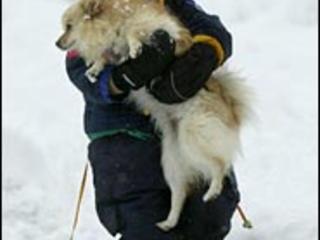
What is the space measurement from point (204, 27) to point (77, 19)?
17.0 inches

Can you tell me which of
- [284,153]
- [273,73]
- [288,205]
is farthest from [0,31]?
[288,205]

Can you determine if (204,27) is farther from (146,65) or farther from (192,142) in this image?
(192,142)

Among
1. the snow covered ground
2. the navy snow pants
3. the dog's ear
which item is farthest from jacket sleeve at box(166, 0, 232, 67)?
the snow covered ground

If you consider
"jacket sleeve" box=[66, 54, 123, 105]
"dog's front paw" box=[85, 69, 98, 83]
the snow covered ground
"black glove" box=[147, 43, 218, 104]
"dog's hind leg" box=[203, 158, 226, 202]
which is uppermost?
"dog's front paw" box=[85, 69, 98, 83]

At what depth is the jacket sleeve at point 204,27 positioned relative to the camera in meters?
3.34

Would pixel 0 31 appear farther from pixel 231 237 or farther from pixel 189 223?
pixel 189 223

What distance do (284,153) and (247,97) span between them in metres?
2.49

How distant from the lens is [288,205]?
5.26 metres

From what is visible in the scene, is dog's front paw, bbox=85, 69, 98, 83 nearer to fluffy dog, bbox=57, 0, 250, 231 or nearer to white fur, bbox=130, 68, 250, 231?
fluffy dog, bbox=57, 0, 250, 231

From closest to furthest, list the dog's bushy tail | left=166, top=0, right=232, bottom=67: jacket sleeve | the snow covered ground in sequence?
left=166, top=0, right=232, bottom=67: jacket sleeve < the dog's bushy tail < the snow covered ground

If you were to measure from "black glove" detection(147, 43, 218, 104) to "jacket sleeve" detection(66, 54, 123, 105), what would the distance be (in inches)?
5.8

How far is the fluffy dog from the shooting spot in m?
3.35

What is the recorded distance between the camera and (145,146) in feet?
11.3

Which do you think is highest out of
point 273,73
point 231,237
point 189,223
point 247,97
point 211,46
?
point 211,46
